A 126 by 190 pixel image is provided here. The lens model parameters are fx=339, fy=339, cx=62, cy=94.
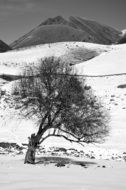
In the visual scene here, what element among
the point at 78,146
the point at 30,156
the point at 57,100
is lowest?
the point at 30,156

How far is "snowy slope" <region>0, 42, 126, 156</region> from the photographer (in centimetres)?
3619

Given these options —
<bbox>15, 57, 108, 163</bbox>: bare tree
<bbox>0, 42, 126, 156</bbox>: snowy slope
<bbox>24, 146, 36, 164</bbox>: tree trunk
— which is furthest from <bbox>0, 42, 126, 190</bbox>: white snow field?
<bbox>15, 57, 108, 163</bbox>: bare tree

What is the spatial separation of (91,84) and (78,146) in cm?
2537

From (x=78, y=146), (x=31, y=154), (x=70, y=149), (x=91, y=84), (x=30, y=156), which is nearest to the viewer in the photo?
(x=30, y=156)

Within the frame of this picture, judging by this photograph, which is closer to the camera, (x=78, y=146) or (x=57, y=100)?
(x=57, y=100)

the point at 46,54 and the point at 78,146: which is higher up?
the point at 46,54

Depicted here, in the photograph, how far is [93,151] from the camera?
104 feet

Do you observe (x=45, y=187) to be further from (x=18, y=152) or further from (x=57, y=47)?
(x=57, y=47)

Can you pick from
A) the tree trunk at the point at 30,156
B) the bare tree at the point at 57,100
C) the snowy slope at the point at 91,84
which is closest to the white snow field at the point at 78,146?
the snowy slope at the point at 91,84

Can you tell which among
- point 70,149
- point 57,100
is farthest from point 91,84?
point 57,100

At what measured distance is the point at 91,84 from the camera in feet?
191

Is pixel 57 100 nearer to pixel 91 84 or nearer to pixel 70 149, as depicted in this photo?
pixel 70 149

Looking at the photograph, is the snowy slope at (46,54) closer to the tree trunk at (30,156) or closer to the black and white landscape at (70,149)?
the black and white landscape at (70,149)

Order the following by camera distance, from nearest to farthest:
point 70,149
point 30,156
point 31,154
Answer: point 30,156, point 31,154, point 70,149
